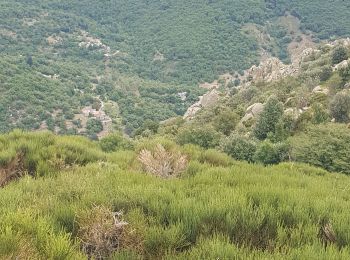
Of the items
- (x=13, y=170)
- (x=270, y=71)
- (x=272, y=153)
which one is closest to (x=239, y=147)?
(x=272, y=153)

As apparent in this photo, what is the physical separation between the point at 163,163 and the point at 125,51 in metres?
130

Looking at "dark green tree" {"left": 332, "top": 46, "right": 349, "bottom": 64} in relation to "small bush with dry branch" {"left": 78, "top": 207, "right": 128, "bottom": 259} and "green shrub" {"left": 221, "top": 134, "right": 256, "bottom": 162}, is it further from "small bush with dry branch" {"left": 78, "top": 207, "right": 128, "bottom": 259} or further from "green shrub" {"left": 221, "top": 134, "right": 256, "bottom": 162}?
"small bush with dry branch" {"left": 78, "top": 207, "right": 128, "bottom": 259}

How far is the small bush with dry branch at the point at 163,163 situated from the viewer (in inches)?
268

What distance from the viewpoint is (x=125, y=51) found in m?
134

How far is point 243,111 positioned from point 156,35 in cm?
10977

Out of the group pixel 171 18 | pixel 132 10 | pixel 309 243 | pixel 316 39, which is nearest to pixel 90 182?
pixel 309 243

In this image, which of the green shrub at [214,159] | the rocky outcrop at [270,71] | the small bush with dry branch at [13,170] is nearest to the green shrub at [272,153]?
the green shrub at [214,159]

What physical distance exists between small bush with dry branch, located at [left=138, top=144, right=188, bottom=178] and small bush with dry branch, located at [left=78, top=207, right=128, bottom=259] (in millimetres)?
2819

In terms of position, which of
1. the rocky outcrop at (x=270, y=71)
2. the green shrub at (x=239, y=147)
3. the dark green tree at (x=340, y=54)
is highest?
the dark green tree at (x=340, y=54)

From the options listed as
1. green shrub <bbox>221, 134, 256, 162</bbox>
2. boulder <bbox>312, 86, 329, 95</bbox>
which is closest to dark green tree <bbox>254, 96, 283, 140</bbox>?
green shrub <bbox>221, 134, 256, 162</bbox>

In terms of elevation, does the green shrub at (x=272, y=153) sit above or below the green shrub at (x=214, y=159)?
below

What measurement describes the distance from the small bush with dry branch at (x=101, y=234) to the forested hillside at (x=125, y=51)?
192 feet

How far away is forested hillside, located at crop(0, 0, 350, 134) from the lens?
7488 cm

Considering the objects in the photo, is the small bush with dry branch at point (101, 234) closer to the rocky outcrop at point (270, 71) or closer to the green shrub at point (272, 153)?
the green shrub at point (272, 153)
